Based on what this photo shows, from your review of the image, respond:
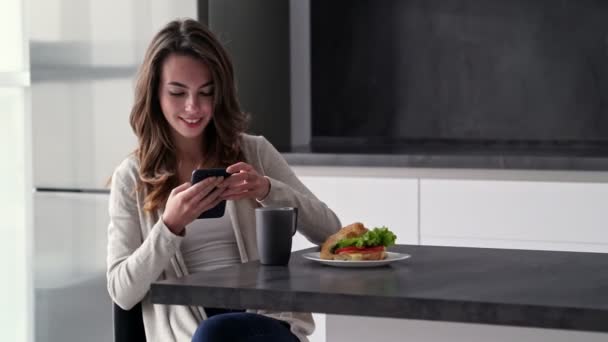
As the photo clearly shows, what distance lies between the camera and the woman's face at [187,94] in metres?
2.23

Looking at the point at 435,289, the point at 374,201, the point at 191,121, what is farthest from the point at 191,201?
the point at 374,201

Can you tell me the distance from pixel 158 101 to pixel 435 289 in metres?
0.98

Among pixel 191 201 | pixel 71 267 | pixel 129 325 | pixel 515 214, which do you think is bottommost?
pixel 71 267

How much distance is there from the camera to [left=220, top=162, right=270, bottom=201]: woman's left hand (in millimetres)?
1964

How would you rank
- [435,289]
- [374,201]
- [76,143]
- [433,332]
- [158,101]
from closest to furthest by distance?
1. [435,289]
2. [433,332]
3. [158,101]
4. [374,201]
5. [76,143]

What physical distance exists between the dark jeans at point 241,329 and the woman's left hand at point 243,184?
231mm

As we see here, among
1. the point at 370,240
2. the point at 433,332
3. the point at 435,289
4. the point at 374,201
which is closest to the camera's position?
the point at 435,289

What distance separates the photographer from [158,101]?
2.30 metres

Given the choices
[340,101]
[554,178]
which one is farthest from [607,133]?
[340,101]

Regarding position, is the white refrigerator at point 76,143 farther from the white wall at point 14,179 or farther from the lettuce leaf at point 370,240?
the lettuce leaf at point 370,240

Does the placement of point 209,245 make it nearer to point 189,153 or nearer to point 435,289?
point 189,153

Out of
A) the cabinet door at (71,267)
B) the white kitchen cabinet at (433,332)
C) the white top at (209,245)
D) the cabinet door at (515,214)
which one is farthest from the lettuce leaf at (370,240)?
the cabinet door at (71,267)

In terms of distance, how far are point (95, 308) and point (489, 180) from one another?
1.40 m

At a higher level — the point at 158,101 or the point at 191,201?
the point at 158,101
